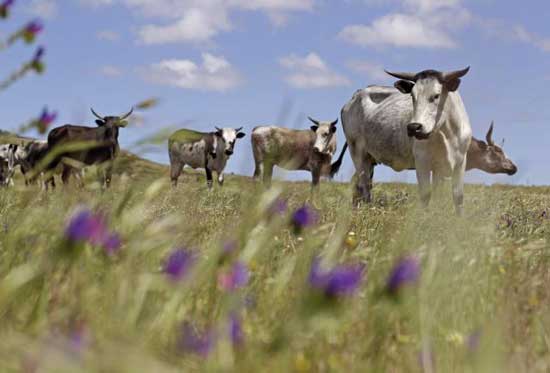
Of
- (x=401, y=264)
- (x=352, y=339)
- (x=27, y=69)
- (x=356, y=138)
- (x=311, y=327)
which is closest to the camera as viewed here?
(x=311, y=327)

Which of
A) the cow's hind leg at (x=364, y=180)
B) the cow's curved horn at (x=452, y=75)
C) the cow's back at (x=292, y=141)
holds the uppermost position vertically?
the cow's back at (x=292, y=141)

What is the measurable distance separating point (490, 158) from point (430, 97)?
873 centimetres

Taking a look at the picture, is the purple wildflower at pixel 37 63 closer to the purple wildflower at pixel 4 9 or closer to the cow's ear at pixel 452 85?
the purple wildflower at pixel 4 9

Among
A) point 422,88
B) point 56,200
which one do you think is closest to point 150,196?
point 56,200

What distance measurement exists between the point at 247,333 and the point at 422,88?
803 centimetres

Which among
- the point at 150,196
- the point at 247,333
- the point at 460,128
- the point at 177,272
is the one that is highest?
the point at 460,128

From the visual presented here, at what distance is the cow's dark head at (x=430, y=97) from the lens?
30.9 feet

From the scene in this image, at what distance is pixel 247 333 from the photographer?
2.21 meters

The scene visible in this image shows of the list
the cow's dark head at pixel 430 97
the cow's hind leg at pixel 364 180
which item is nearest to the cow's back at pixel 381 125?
the cow's hind leg at pixel 364 180

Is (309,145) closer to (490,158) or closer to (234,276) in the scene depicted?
(490,158)

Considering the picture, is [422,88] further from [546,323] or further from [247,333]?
[247,333]

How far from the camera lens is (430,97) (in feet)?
31.9

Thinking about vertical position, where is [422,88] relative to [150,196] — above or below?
above

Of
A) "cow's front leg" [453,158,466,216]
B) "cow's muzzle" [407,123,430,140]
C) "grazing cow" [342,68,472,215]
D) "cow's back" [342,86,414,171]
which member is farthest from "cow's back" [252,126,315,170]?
"cow's muzzle" [407,123,430,140]
